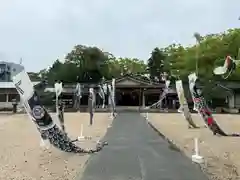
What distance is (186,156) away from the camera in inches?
443

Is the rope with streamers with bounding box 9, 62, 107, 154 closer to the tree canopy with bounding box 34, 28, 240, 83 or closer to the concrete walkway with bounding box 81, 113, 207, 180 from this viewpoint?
the concrete walkway with bounding box 81, 113, 207, 180

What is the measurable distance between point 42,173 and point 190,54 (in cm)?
4944

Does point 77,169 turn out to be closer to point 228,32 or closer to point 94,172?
point 94,172

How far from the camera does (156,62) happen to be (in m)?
73.6

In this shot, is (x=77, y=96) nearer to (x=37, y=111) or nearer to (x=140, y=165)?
(x=37, y=111)

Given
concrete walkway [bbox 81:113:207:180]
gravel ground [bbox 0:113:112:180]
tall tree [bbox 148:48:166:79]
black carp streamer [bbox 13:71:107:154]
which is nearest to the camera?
concrete walkway [bbox 81:113:207:180]

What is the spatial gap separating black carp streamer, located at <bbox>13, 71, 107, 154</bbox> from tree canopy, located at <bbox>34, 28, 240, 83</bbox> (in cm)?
3814

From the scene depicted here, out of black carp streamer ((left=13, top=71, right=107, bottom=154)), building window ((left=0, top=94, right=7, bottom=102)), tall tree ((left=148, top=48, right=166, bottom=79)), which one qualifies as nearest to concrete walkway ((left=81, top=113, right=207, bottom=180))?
black carp streamer ((left=13, top=71, right=107, bottom=154))

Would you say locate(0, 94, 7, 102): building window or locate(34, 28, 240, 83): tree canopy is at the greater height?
Result: locate(34, 28, 240, 83): tree canopy

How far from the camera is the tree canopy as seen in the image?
5169cm

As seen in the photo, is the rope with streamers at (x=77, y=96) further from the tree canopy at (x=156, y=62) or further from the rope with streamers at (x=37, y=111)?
the rope with streamers at (x=37, y=111)

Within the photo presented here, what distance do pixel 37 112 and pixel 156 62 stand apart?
63.3 metres

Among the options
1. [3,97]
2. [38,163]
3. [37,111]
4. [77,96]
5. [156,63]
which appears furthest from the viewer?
[156,63]

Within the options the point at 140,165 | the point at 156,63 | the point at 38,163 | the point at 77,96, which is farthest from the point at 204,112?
the point at 156,63
